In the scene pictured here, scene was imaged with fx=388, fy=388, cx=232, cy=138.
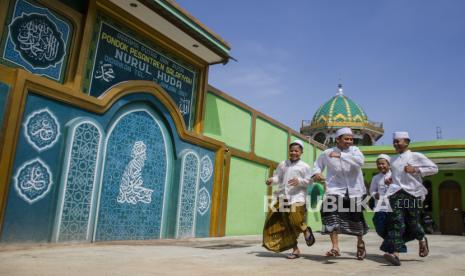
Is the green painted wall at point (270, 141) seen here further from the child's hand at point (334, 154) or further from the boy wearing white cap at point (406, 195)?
the boy wearing white cap at point (406, 195)

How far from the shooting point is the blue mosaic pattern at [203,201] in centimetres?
828

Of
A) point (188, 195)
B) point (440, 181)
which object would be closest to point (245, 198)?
point (188, 195)

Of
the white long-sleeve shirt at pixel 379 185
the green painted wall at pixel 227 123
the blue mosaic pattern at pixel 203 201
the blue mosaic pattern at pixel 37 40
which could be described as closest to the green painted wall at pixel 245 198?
the green painted wall at pixel 227 123

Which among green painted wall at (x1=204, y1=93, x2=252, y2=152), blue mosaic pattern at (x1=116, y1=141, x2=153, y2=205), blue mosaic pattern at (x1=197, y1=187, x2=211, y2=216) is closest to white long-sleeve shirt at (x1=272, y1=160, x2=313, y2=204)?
blue mosaic pattern at (x1=116, y1=141, x2=153, y2=205)

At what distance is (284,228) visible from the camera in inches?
182

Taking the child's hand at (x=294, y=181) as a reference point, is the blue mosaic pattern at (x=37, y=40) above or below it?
above

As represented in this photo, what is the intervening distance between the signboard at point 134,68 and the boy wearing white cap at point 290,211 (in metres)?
3.34

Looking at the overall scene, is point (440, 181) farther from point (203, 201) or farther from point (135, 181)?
point (135, 181)

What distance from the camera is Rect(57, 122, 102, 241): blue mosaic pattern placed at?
5.49 meters

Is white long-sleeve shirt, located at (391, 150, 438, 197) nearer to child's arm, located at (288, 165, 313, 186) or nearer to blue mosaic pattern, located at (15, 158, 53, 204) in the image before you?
child's arm, located at (288, 165, 313, 186)

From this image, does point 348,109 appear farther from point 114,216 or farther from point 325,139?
point 114,216

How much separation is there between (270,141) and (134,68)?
5.99 metres

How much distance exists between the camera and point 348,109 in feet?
93.2

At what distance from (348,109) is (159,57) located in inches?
912
